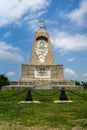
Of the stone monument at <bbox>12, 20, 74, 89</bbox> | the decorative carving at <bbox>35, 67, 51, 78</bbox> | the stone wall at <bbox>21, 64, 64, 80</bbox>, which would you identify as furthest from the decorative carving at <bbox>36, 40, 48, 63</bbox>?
the stone wall at <bbox>21, 64, 64, 80</bbox>

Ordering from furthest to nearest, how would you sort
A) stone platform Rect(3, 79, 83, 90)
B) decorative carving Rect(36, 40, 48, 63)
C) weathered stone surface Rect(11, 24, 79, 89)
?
decorative carving Rect(36, 40, 48, 63)
weathered stone surface Rect(11, 24, 79, 89)
stone platform Rect(3, 79, 83, 90)

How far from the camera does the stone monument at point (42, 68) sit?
3709cm

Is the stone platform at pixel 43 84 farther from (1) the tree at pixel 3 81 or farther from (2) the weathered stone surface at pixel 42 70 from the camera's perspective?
(1) the tree at pixel 3 81

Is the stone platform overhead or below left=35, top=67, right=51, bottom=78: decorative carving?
below

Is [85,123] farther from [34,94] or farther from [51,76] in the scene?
[51,76]

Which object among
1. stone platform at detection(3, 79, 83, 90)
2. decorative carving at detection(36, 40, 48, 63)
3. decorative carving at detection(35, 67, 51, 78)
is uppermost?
decorative carving at detection(36, 40, 48, 63)

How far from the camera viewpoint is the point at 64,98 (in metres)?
25.0

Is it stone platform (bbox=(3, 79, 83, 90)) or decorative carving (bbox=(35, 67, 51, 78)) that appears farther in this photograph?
decorative carving (bbox=(35, 67, 51, 78))

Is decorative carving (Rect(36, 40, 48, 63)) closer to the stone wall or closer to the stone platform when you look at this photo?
the stone wall

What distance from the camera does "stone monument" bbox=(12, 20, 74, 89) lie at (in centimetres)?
3709

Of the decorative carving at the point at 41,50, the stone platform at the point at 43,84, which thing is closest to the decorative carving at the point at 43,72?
the decorative carving at the point at 41,50

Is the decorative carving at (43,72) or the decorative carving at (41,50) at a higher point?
the decorative carving at (41,50)

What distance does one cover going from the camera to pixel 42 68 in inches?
1559

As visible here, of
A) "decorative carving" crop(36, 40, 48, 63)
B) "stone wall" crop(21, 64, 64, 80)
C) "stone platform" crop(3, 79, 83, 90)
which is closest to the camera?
"stone platform" crop(3, 79, 83, 90)
